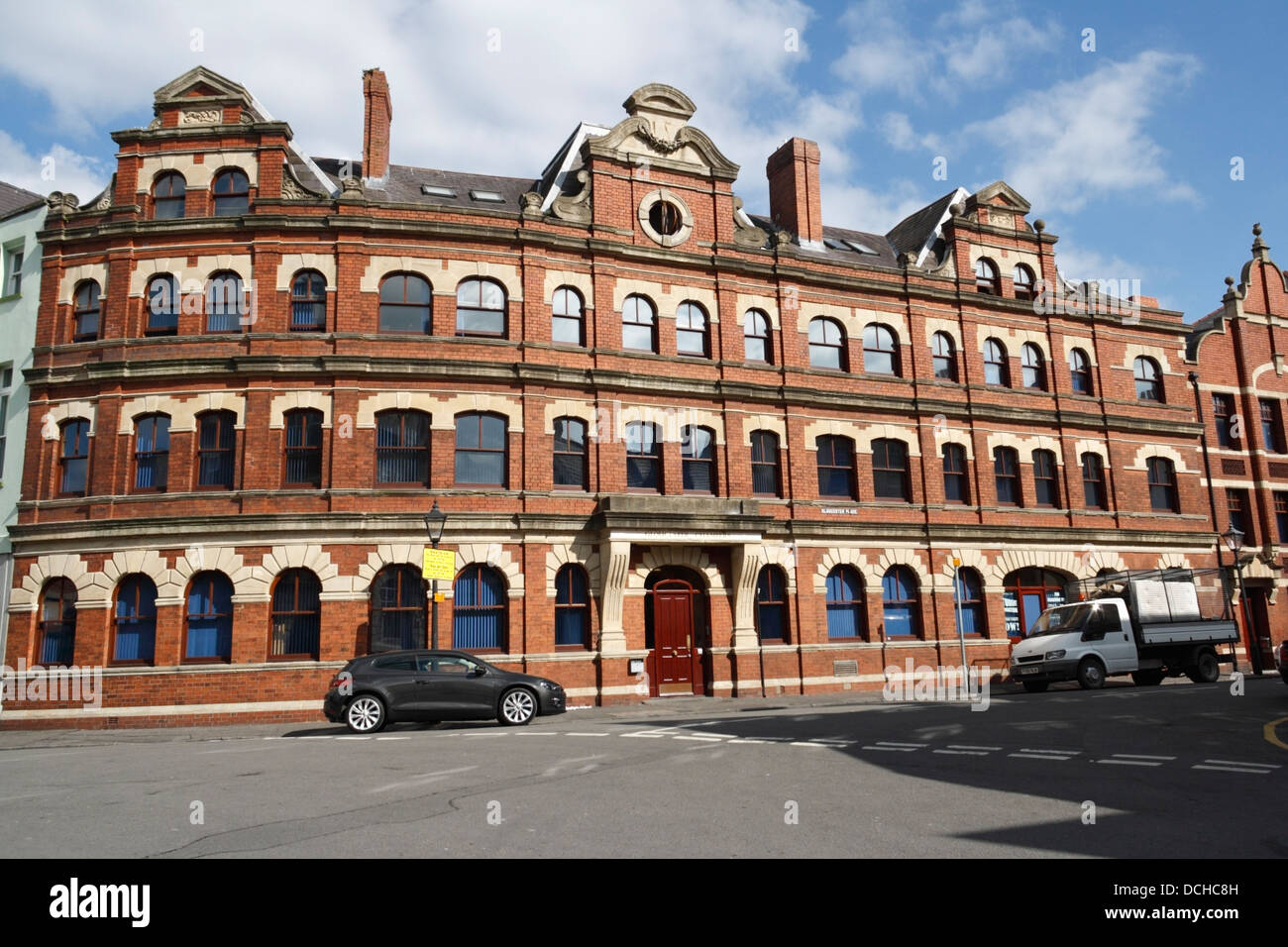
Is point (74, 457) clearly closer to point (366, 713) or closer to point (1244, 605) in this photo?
point (366, 713)

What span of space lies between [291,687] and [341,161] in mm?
16177

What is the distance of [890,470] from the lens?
Answer: 2712cm

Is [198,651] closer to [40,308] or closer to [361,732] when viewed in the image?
[361,732]

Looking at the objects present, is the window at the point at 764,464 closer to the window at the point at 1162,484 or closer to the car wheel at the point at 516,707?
the car wheel at the point at 516,707

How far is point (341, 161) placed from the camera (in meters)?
27.8

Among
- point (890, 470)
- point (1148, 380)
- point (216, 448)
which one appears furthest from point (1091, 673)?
point (216, 448)

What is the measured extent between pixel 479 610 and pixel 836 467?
11208 millimetres

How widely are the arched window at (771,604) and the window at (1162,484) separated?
48.7 feet

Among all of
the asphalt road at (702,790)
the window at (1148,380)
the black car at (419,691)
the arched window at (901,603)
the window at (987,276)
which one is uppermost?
the window at (987,276)

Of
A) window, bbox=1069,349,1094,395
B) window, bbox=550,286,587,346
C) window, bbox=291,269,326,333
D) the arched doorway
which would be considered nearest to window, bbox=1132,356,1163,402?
window, bbox=1069,349,1094,395

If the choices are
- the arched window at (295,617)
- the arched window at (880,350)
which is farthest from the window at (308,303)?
the arched window at (880,350)

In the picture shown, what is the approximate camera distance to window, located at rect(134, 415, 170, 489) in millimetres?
22312

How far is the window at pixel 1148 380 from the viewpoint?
31.9 meters
